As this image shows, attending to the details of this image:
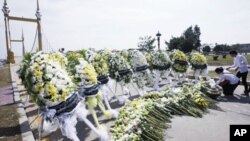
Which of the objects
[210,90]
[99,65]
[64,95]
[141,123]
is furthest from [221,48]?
[64,95]

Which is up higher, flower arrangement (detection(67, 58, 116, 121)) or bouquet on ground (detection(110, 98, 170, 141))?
flower arrangement (detection(67, 58, 116, 121))

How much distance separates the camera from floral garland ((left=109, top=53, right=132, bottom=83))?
11.6 m

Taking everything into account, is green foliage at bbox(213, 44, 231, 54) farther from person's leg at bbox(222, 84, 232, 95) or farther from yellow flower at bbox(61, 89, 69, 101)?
yellow flower at bbox(61, 89, 69, 101)

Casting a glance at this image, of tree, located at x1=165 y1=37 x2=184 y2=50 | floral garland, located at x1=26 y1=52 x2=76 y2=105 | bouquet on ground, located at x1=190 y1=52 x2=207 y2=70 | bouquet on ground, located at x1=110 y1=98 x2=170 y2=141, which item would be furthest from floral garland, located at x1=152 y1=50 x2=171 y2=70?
tree, located at x1=165 y1=37 x2=184 y2=50

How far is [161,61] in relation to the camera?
15023mm

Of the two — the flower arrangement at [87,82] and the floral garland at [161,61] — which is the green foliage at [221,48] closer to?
the floral garland at [161,61]

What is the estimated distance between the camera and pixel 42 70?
6559 millimetres

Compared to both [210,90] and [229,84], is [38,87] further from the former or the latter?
[229,84]

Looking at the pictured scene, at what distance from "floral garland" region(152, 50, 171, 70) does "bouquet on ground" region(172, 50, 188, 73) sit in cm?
66

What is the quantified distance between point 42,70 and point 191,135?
3.81 meters

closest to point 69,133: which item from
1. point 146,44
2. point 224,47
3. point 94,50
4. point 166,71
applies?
point 94,50

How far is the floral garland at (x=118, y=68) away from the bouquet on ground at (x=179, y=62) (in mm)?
4343

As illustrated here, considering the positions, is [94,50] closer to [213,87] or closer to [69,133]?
[69,133]

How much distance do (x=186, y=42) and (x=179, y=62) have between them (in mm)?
53399
